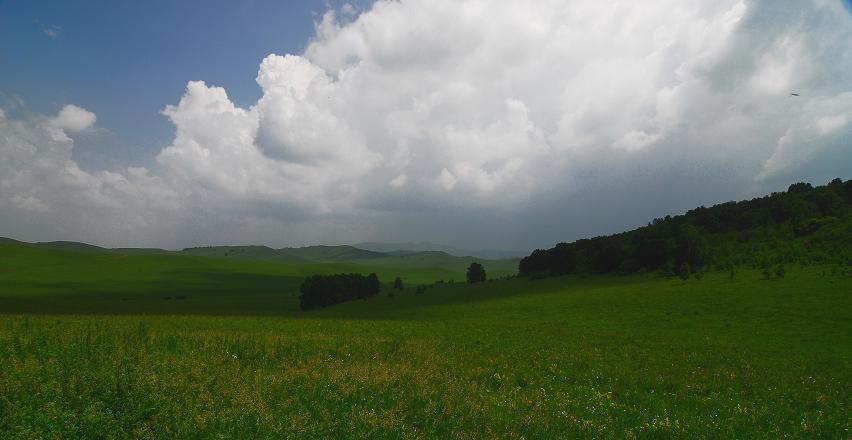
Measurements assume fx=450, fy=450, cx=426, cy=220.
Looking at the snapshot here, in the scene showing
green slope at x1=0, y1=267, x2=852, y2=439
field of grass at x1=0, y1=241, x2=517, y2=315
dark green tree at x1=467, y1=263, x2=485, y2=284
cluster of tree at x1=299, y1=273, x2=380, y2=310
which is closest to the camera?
green slope at x1=0, y1=267, x2=852, y2=439

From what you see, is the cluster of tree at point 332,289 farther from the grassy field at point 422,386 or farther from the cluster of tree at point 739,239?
the grassy field at point 422,386

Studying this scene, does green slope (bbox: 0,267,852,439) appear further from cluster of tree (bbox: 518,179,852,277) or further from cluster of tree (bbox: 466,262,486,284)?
cluster of tree (bbox: 466,262,486,284)

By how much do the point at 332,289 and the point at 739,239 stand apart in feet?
266

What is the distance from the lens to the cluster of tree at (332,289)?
328ft

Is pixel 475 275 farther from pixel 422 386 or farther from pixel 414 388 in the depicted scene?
pixel 414 388

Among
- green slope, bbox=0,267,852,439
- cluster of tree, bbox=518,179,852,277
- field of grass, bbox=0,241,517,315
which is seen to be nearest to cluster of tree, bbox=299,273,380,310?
field of grass, bbox=0,241,517,315

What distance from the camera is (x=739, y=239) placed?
76.2 m

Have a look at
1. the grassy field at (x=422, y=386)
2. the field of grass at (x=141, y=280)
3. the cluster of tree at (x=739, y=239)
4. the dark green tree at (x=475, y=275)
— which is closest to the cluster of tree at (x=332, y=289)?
the field of grass at (x=141, y=280)

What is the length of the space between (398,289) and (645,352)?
104m

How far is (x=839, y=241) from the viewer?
58.8 meters

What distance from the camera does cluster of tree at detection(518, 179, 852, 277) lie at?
6244 centimetres

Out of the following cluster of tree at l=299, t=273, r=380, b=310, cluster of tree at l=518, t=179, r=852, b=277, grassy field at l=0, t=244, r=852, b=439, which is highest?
cluster of tree at l=518, t=179, r=852, b=277

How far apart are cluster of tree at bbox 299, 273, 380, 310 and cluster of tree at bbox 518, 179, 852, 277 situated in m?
44.4

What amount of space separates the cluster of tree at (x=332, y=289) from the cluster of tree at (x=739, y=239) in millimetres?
44414
